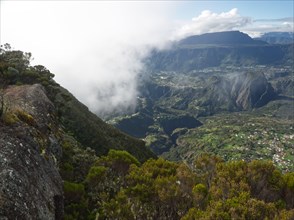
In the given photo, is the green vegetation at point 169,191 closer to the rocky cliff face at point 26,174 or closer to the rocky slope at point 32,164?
the rocky slope at point 32,164

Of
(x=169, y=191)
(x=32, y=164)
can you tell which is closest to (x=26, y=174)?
(x=32, y=164)

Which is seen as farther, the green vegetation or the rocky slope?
the green vegetation

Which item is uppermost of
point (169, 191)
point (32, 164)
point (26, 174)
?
point (26, 174)

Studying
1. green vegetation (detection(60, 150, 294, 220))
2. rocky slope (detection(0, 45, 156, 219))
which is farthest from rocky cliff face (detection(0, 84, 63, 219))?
green vegetation (detection(60, 150, 294, 220))

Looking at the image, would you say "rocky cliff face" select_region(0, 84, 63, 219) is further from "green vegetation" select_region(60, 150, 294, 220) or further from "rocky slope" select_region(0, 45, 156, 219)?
"green vegetation" select_region(60, 150, 294, 220)

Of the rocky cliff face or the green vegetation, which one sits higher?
the rocky cliff face

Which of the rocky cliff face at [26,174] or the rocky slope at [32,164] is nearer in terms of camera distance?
the rocky cliff face at [26,174]

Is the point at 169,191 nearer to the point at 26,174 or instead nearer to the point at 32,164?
the point at 32,164

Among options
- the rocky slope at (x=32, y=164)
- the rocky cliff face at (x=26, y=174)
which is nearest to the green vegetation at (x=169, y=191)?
the rocky slope at (x=32, y=164)

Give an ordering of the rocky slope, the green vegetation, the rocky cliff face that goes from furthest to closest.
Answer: the green vegetation, the rocky slope, the rocky cliff face

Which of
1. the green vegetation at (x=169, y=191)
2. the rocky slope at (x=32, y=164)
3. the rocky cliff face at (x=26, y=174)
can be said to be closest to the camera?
the rocky cliff face at (x=26, y=174)

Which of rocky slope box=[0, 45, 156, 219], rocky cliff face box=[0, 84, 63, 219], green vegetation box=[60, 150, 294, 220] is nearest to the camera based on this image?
rocky cliff face box=[0, 84, 63, 219]

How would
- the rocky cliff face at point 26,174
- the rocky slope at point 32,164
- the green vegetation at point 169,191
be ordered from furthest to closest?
1. the green vegetation at point 169,191
2. the rocky slope at point 32,164
3. the rocky cliff face at point 26,174
